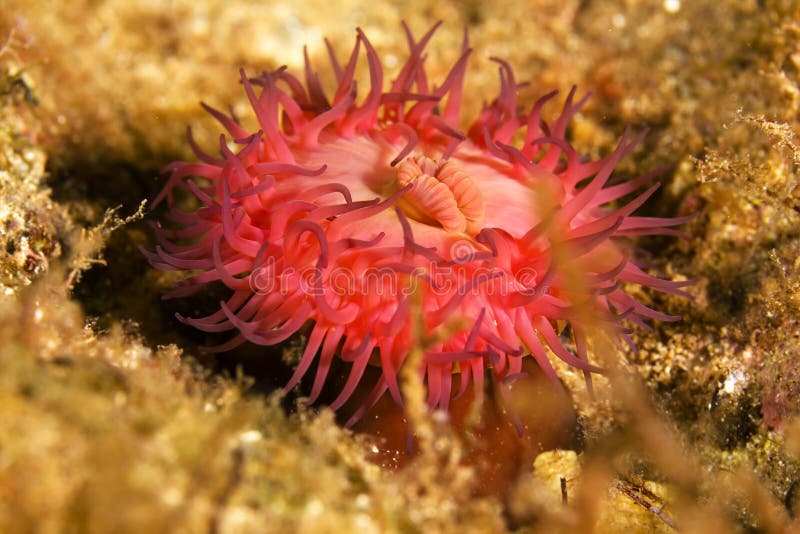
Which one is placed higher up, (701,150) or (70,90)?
(70,90)

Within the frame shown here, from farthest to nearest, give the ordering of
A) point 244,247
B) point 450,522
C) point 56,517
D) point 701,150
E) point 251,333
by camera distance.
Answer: point 701,150, point 244,247, point 251,333, point 450,522, point 56,517

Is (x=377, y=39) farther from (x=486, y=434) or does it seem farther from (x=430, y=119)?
(x=486, y=434)

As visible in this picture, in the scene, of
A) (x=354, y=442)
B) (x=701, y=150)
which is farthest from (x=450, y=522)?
(x=701, y=150)

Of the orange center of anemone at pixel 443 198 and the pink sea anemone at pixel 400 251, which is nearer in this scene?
the pink sea anemone at pixel 400 251

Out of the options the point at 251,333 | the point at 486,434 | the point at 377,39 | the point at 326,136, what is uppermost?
the point at 377,39

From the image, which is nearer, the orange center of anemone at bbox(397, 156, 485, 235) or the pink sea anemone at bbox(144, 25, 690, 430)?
the pink sea anemone at bbox(144, 25, 690, 430)

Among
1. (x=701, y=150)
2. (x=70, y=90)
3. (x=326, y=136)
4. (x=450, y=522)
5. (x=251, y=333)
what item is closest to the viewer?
(x=450, y=522)

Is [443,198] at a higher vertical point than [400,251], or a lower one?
higher

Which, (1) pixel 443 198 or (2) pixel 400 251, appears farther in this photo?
(1) pixel 443 198
